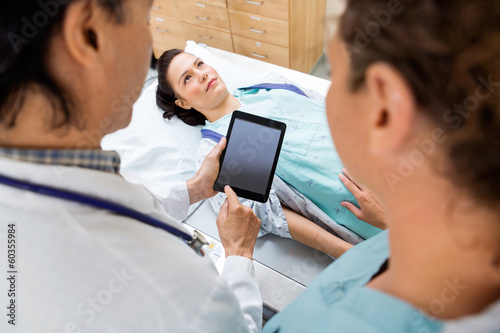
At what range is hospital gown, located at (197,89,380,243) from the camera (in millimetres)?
1303

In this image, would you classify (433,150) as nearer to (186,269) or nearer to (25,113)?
(186,269)

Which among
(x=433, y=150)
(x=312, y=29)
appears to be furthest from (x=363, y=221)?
(x=312, y=29)

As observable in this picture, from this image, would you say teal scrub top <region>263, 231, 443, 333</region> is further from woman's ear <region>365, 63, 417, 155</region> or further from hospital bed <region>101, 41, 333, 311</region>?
hospital bed <region>101, 41, 333, 311</region>

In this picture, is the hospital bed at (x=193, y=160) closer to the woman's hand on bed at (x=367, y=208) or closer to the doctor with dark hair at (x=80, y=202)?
the woman's hand on bed at (x=367, y=208)

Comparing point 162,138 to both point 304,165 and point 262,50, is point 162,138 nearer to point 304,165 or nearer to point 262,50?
point 304,165

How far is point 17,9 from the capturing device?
424 millimetres

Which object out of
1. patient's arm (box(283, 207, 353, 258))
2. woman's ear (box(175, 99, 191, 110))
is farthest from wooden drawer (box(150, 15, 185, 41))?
patient's arm (box(283, 207, 353, 258))

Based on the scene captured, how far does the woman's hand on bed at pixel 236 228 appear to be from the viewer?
1.07 meters

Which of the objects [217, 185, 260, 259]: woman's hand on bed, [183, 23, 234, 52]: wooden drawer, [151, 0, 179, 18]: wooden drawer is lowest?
[217, 185, 260, 259]: woman's hand on bed

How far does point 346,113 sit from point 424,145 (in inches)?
4.8

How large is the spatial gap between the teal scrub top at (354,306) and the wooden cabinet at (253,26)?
1722mm

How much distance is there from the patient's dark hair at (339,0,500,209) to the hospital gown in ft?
3.05

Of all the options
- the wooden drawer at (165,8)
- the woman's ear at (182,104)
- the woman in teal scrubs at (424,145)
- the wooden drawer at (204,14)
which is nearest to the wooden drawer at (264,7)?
the wooden drawer at (204,14)

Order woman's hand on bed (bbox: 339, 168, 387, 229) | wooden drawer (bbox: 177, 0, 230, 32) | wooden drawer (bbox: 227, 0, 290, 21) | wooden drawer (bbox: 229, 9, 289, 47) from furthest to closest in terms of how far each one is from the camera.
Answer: wooden drawer (bbox: 177, 0, 230, 32)
wooden drawer (bbox: 229, 9, 289, 47)
wooden drawer (bbox: 227, 0, 290, 21)
woman's hand on bed (bbox: 339, 168, 387, 229)
